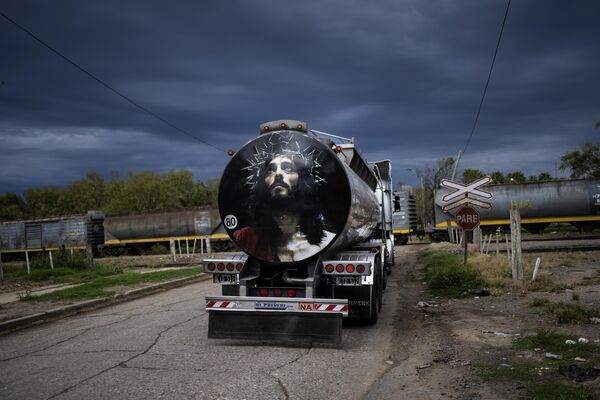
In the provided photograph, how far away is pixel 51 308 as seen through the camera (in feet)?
34.6

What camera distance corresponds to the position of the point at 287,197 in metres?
7.08

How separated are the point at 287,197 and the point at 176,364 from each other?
270 centimetres

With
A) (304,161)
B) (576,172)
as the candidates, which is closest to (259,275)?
(304,161)

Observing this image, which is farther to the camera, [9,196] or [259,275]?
[9,196]

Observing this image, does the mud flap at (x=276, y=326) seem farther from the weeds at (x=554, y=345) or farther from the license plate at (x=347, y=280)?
the weeds at (x=554, y=345)

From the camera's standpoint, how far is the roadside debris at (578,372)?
15.3 ft

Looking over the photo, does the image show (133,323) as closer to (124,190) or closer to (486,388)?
(486,388)

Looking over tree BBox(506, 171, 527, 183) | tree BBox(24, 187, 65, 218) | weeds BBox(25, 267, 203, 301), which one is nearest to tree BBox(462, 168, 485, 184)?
tree BBox(506, 171, 527, 183)

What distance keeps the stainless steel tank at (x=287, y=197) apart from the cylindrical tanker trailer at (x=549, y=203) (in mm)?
24843

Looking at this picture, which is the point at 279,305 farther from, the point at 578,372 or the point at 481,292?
the point at 481,292

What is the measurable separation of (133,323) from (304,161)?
14.6 ft

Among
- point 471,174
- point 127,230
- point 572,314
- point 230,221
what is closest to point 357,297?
point 230,221

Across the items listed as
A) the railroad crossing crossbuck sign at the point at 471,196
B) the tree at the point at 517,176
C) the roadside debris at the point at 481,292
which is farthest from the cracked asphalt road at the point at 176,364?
the tree at the point at 517,176

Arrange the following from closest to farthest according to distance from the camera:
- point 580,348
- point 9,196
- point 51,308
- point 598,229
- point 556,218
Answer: point 580,348 → point 51,308 → point 556,218 → point 598,229 → point 9,196
